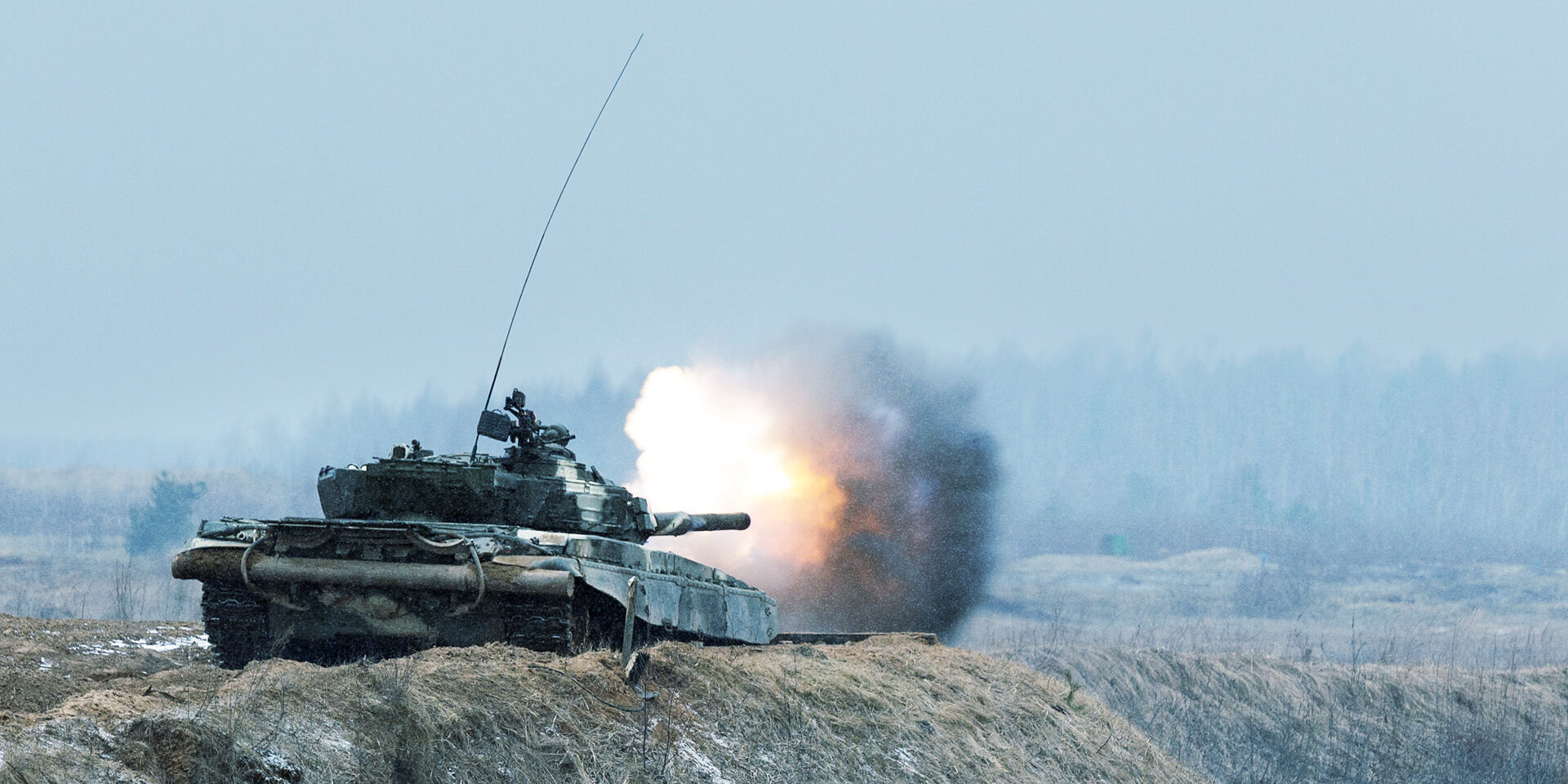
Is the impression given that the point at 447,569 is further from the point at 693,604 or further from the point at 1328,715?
the point at 1328,715

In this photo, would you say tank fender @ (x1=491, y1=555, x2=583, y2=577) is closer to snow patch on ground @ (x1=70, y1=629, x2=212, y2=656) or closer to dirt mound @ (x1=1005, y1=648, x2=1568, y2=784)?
snow patch on ground @ (x1=70, y1=629, x2=212, y2=656)

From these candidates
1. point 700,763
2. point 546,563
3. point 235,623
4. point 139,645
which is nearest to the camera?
point 700,763

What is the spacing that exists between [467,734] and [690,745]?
73.4 inches

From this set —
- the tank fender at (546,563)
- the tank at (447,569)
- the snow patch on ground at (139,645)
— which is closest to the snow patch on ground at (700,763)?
the tank at (447,569)

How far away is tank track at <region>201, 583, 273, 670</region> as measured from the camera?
13.4 m

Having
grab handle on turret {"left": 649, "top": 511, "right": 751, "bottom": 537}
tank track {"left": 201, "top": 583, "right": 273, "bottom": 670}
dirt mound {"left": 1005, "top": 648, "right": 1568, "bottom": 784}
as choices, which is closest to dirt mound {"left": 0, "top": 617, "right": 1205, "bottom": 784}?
tank track {"left": 201, "top": 583, "right": 273, "bottom": 670}

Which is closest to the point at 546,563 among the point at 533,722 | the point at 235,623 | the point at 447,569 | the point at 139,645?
the point at 447,569

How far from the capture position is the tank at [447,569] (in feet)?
39.7

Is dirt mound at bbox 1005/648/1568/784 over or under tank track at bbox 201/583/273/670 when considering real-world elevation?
under

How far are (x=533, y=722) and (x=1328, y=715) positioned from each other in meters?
21.2

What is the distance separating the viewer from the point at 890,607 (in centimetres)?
3244

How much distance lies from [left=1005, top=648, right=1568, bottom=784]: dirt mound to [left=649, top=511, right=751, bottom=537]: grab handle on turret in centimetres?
693

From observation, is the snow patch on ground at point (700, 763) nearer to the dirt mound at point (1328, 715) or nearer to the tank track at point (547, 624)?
the tank track at point (547, 624)

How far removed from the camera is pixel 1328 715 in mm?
26438
